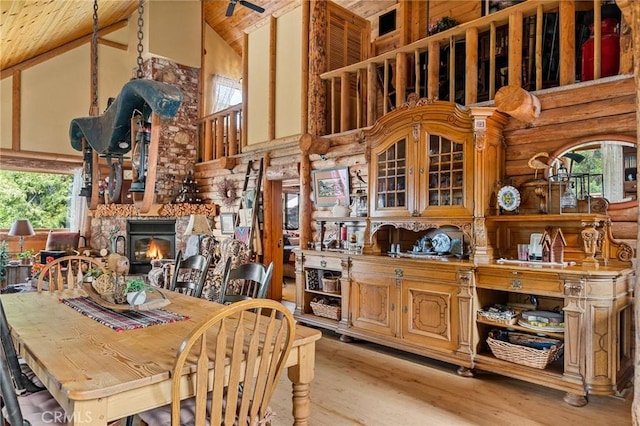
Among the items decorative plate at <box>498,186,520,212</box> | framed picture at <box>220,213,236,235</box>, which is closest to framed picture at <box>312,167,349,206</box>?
decorative plate at <box>498,186,520,212</box>

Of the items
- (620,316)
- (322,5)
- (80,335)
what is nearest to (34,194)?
(322,5)

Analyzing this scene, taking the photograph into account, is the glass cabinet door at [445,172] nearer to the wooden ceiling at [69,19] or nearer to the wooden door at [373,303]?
the wooden door at [373,303]

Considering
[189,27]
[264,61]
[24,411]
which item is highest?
[189,27]

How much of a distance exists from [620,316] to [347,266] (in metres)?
2.47

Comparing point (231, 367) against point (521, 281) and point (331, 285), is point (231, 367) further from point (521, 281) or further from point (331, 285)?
point (331, 285)

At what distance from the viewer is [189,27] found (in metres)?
A: 8.33

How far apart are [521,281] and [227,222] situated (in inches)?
215

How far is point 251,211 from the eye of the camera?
6.95 m

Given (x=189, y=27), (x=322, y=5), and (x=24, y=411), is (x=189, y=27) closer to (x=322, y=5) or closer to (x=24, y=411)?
(x=322, y=5)

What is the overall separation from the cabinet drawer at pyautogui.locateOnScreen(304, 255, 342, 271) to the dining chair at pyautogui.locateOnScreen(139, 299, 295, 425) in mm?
2842

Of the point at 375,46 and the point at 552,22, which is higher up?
the point at 375,46

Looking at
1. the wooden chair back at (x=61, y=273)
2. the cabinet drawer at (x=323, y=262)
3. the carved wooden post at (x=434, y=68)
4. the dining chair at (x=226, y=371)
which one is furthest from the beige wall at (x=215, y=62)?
the dining chair at (x=226, y=371)

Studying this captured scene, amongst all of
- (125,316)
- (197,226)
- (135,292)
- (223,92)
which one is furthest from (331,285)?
(223,92)

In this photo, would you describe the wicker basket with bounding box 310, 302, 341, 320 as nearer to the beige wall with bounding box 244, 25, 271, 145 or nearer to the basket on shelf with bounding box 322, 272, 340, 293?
the basket on shelf with bounding box 322, 272, 340, 293
